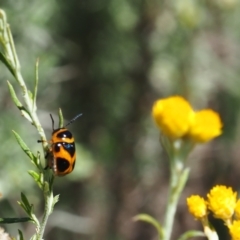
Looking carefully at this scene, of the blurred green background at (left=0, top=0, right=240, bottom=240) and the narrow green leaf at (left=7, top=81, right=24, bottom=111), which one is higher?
the blurred green background at (left=0, top=0, right=240, bottom=240)

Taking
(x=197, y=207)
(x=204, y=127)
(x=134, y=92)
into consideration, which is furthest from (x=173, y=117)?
(x=134, y=92)

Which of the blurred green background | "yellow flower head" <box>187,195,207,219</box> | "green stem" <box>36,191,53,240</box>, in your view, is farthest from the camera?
the blurred green background

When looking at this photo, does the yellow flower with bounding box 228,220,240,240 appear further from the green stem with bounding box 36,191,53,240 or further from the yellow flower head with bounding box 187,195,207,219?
the green stem with bounding box 36,191,53,240

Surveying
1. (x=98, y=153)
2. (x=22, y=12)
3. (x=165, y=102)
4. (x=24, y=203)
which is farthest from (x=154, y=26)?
(x=24, y=203)

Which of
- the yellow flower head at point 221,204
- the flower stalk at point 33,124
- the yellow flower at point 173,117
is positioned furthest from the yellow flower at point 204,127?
the flower stalk at point 33,124

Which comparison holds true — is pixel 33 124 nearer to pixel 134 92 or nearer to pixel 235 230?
pixel 235 230

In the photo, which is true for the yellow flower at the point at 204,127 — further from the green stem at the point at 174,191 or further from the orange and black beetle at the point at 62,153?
the orange and black beetle at the point at 62,153

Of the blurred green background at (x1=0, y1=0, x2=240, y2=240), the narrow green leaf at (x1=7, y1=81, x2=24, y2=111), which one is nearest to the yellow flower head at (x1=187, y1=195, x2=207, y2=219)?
the narrow green leaf at (x1=7, y1=81, x2=24, y2=111)

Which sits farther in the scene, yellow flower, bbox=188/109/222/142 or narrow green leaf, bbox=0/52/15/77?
yellow flower, bbox=188/109/222/142
